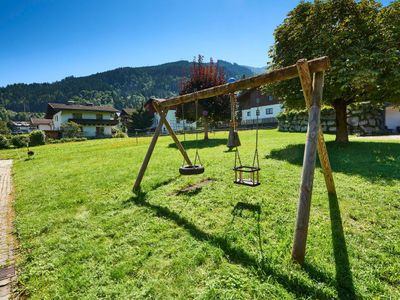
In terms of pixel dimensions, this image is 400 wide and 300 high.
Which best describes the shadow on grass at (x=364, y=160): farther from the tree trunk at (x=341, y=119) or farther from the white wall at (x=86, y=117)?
the white wall at (x=86, y=117)

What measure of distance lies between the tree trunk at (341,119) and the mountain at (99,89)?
107 meters

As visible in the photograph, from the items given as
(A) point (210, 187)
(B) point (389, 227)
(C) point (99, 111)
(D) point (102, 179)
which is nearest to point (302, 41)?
(A) point (210, 187)

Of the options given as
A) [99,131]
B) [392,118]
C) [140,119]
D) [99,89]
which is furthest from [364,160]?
[99,89]

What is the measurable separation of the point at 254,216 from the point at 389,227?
2.31m

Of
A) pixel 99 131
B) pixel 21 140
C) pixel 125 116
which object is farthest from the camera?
pixel 125 116

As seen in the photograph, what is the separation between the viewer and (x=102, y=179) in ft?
28.5

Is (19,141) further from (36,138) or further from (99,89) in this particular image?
(99,89)

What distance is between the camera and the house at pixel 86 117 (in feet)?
170

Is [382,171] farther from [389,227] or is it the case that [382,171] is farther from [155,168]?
[155,168]

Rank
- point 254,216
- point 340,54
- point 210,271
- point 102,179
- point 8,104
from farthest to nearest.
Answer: point 8,104 → point 340,54 → point 102,179 → point 254,216 → point 210,271

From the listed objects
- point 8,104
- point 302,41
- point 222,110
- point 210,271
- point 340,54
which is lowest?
point 210,271

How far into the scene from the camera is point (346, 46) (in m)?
10.1

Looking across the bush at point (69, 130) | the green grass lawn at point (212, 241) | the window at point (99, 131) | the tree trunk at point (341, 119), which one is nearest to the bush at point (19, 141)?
the bush at point (69, 130)

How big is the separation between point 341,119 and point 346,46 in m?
4.01
